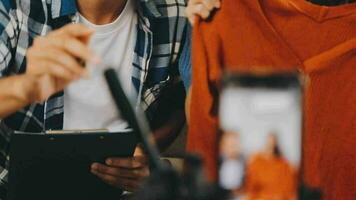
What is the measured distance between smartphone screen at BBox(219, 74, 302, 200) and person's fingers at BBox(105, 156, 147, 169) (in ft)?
2.32

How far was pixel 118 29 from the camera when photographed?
137 centimetres

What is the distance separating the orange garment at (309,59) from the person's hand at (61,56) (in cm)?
34

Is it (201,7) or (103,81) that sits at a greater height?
(201,7)

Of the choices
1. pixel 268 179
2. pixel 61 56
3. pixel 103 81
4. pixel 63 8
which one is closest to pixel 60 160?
pixel 103 81

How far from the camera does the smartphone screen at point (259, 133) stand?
54 centimetres

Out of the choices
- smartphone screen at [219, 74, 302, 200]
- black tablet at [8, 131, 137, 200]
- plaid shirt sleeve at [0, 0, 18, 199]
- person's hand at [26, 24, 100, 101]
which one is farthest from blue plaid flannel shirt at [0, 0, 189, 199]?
smartphone screen at [219, 74, 302, 200]

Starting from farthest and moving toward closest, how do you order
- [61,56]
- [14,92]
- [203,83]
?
[203,83] → [14,92] → [61,56]

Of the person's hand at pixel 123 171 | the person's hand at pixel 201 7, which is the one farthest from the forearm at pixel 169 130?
the person's hand at pixel 201 7

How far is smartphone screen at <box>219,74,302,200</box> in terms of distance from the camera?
54 centimetres

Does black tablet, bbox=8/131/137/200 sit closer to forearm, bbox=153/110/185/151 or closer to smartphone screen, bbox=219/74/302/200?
forearm, bbox=153/110/185/151

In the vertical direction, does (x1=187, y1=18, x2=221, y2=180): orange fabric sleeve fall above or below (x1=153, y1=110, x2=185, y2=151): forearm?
above

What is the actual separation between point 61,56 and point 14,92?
227mm

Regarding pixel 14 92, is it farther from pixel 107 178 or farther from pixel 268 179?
pixel 268 179

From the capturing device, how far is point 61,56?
0.81m
